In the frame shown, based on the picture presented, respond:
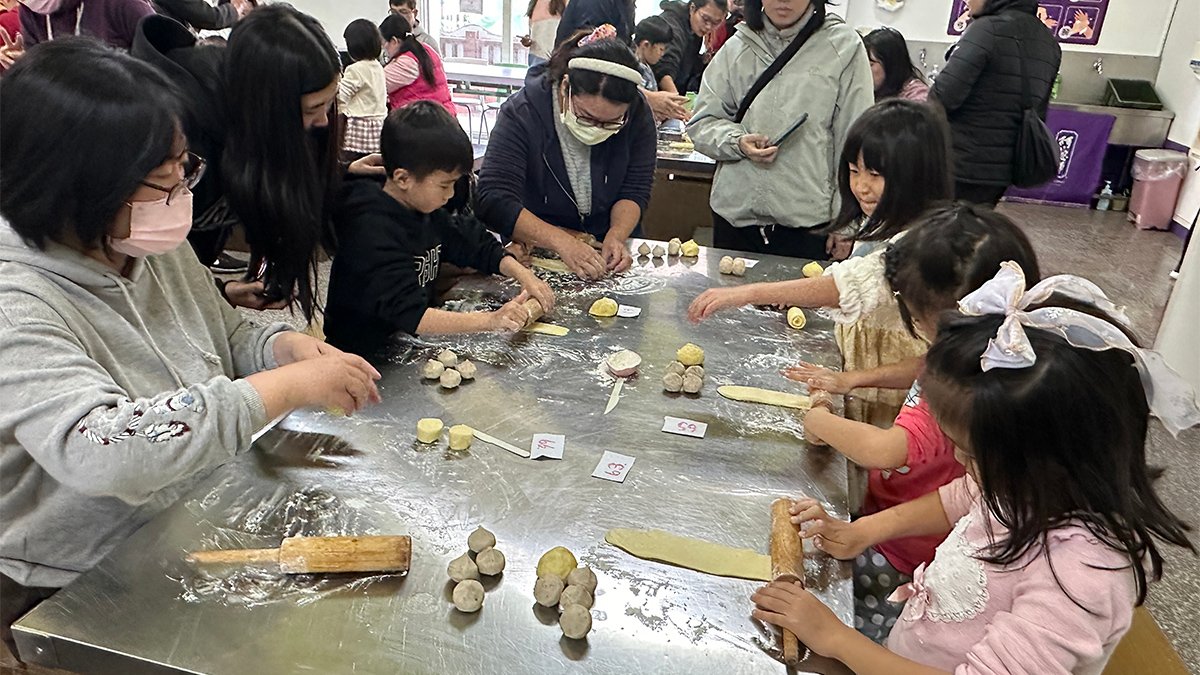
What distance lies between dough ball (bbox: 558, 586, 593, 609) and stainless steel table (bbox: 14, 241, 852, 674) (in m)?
0.02

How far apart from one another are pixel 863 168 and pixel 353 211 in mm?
1318

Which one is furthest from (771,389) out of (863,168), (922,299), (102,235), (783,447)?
(102,235)

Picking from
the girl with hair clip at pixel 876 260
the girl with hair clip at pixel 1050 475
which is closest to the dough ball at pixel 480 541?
the girl with hair clip at pixel 1050 475

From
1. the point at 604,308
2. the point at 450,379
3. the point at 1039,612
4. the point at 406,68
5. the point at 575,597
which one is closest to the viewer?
the point at 1039,612

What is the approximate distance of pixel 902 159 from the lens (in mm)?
2037

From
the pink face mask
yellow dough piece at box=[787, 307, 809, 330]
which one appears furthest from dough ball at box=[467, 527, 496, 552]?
yellow dough piece at box=[787, 307, 809, 330]

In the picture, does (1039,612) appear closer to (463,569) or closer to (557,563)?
(557,563)

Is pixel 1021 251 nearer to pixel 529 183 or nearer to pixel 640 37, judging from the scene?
pixel 529 183

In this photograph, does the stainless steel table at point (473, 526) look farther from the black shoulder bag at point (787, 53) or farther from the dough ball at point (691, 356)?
the black shoulder bag at point (787, 53)

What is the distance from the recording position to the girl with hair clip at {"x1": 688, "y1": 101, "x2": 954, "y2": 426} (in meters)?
1.93

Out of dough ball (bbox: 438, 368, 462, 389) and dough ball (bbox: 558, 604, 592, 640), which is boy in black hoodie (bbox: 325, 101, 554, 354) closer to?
dough ball (bbox: 438, 368, 462, 389)

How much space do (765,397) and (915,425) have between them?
0.35 metres

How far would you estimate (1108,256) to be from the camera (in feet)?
19.1

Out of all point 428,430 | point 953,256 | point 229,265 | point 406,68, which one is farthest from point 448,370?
point 406,68
